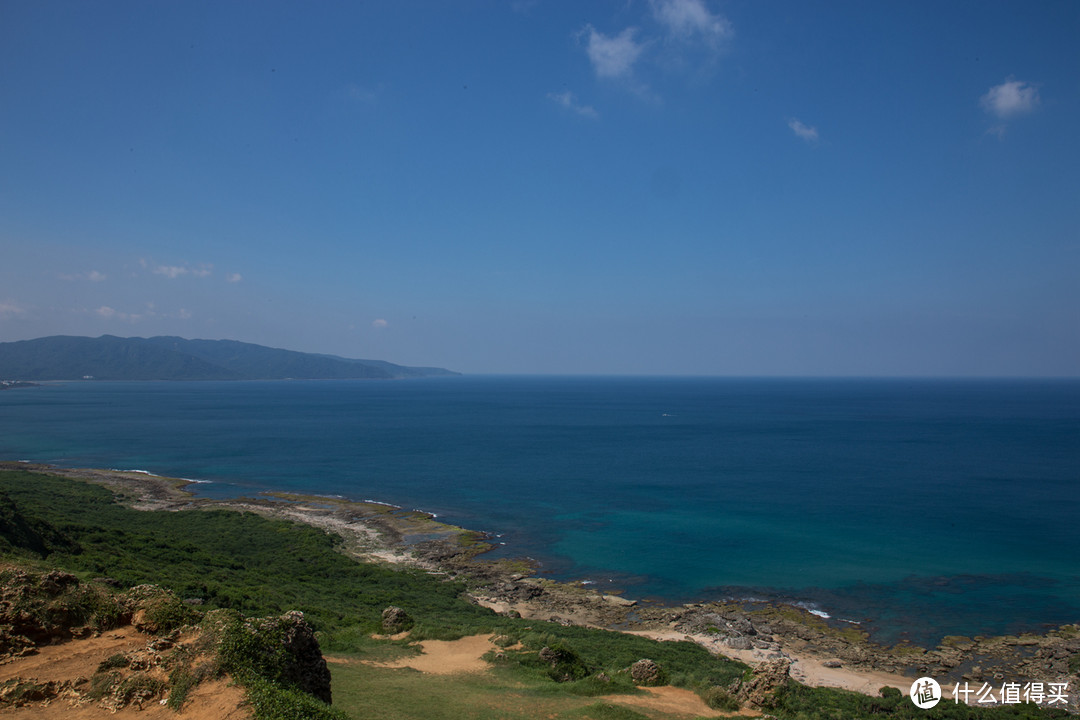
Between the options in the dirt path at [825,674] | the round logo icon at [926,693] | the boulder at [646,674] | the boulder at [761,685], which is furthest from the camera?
the dirt path at [825,674]

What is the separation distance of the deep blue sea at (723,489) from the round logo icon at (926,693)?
19.9 ft

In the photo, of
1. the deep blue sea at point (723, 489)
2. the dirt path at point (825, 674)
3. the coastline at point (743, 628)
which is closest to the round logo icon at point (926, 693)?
the dirt path at point (825, 674)

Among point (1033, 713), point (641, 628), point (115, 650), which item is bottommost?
point (641, 628)

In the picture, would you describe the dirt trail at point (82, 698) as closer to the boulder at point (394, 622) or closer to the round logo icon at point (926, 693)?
the boulder at point (394, 622)

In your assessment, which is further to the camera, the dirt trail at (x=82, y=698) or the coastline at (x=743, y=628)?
the coastline at (x=743, y=628)

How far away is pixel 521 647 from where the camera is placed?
872 inches

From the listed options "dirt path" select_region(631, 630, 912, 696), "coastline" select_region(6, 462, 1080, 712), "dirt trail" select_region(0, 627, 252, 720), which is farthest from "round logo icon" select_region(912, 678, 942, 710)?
"dirt trail" select_region(0, 627, 252, 720)

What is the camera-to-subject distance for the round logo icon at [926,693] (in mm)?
21564

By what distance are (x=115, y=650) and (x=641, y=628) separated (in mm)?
25227

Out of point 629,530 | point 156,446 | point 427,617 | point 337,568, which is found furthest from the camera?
point 156,446

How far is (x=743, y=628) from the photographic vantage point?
31.0m

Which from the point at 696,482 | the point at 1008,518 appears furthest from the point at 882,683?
the point at 696,482

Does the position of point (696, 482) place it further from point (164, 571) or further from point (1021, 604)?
point (164, 571)

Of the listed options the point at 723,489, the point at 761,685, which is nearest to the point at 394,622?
the point at 761,685
